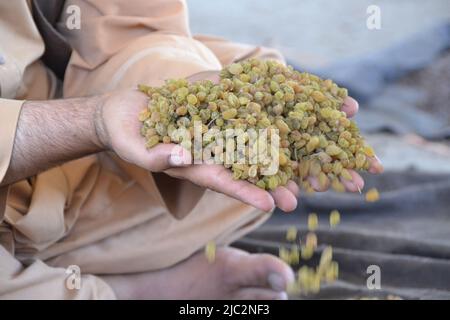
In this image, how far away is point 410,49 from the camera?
220 centimetres

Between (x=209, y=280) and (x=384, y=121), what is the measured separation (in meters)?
0.92

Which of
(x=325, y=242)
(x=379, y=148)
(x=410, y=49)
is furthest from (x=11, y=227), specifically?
(x=410, y=49)

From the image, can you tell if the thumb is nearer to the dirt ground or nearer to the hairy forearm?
the hairy forearm

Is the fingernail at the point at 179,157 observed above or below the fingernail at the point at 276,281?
above

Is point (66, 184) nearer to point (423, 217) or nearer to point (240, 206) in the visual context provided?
point (240, 206)

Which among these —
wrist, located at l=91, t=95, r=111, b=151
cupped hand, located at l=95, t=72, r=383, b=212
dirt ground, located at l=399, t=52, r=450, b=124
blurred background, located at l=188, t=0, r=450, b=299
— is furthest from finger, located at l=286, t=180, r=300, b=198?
dirt ground, located at l=399, t=52, r=450, b=124

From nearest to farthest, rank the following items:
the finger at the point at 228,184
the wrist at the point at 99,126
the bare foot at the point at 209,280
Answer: the finger at the point at 228,184, the wrist at the point at 99,126, the bare foot at the point at 209,280

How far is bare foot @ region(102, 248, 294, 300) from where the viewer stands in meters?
1.22

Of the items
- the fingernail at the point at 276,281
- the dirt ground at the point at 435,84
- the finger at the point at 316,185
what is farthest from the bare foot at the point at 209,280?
the dirt ground at the point at 435,84

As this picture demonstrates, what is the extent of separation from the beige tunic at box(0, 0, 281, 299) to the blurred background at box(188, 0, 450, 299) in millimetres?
236

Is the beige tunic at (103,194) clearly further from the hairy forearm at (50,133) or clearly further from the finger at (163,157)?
the finger at (163,157)

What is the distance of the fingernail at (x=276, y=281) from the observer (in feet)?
3.92

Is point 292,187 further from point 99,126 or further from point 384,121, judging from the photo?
point 384,121
